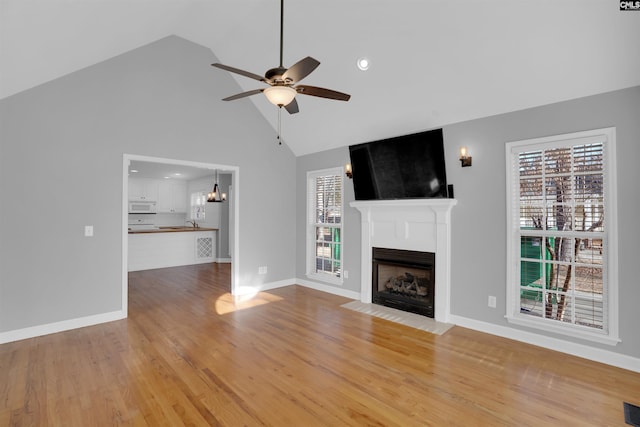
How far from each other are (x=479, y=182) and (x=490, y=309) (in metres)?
1.52

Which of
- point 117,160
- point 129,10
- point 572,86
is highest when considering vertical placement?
point 129,10

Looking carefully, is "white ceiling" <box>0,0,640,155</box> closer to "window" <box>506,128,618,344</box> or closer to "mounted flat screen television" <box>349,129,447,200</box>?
Result: "mounted flat screen television" <box>349,129,447,200</box>

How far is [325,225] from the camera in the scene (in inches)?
224

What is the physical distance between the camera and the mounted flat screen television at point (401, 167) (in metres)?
3.99

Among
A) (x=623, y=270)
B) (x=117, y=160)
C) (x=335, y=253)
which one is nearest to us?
(x=623, y=270)

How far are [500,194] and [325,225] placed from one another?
296cm

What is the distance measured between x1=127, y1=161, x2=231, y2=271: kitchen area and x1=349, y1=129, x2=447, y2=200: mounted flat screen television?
4.59 meters

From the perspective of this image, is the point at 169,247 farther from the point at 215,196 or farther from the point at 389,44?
the point at 389,44

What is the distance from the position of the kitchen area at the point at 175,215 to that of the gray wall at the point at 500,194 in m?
6.14

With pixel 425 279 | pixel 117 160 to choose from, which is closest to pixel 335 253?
pixel 425 279

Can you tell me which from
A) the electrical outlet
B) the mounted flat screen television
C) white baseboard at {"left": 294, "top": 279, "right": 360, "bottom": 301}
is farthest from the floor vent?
white baseboard at {"left": 294, "top": 279, "right": 360, "bottom": 301}

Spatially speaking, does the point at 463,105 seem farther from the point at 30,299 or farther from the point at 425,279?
the point at 30,299

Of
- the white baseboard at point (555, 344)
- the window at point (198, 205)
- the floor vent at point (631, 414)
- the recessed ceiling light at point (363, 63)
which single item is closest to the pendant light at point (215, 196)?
the window at point (198, 205)

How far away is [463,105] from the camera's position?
363 centimetres
